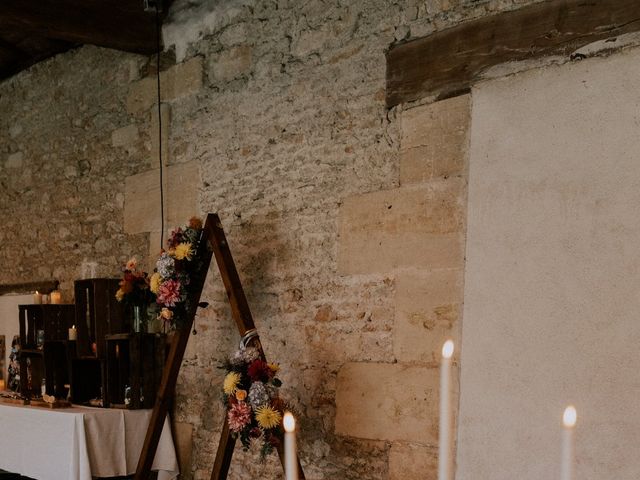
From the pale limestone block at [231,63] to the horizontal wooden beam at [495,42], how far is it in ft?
3.26

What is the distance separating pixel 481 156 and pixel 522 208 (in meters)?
0.27

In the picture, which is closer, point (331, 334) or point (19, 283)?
point (331, 334)

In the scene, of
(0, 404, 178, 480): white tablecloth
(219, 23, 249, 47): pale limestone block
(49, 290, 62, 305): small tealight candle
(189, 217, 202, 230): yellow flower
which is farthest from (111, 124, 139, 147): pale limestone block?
(0, 404, 178, 480): white tablecloth

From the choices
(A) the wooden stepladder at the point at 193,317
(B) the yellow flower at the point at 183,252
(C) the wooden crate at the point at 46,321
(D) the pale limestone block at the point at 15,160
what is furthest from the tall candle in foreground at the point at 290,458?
(D) the pale limestone block at the point at 15,160

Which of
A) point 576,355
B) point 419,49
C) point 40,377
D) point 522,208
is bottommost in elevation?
point 40,377

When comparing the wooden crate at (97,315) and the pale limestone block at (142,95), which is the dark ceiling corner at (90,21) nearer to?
the pale limestone block at (142,95)

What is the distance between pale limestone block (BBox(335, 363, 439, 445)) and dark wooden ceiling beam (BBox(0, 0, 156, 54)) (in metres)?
2.34

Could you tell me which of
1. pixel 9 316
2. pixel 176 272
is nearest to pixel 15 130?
pixel 9 316

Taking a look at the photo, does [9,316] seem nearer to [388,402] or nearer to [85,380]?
[85,380]

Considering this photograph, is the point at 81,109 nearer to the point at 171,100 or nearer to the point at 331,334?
the point at 171,100

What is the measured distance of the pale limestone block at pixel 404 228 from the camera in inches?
117

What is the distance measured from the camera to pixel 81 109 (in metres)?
5.13

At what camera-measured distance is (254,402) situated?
10.3 feet

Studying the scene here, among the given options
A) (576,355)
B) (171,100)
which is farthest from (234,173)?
(576,355)
